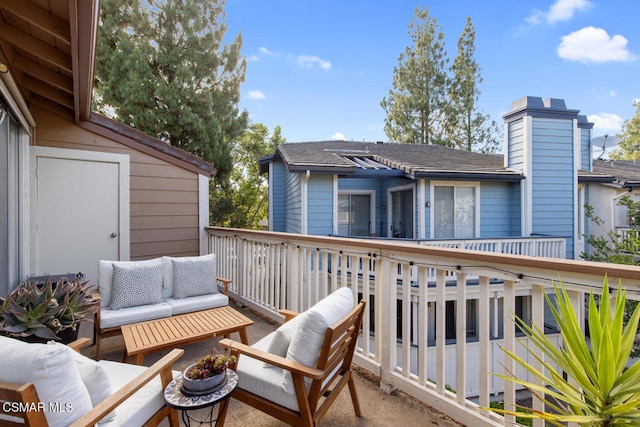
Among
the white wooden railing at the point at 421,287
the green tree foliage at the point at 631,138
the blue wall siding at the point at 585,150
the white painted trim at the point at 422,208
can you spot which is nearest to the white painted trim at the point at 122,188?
the white wooden railing at the point at 421,287

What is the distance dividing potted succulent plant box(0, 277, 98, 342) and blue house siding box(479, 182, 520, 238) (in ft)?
26.5

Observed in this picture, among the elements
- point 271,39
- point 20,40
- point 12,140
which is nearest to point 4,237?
point 12,140

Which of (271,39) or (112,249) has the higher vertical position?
(271,39)

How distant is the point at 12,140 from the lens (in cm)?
339

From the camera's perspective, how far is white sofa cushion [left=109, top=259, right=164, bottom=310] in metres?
3.11

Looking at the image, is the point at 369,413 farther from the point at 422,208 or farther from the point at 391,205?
the point at 391,205

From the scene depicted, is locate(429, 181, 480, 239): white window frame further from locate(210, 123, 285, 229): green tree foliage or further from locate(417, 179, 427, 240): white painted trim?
locate(210, 123, 285, 229): green tree foliage

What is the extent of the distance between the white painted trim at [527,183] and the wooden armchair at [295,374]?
7.48 metres

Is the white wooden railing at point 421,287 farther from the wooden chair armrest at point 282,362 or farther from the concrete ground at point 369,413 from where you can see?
the wooden chair armrest at point 282,362

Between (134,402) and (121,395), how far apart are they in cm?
25

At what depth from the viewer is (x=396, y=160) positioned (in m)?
8.38

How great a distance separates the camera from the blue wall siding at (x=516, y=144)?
7.74 metres

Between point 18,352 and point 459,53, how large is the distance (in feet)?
64.8

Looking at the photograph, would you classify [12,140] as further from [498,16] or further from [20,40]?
[498,16]
